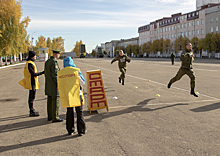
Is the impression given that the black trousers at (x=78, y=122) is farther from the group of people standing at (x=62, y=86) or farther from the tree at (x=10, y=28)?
the tree at (x=10, y=28)

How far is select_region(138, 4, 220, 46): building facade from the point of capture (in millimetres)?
80250

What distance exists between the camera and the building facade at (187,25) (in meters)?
80.2

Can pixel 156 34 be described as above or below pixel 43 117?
above

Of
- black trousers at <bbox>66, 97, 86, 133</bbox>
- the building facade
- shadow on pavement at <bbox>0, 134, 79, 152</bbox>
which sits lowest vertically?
shadow on pavement at <bbox>0, 134, 79, 152</bbox>

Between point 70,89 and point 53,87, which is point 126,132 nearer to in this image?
point 70,89

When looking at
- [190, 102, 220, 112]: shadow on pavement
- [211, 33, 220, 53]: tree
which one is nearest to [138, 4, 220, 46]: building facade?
[211, 33, 220, 53]: tree

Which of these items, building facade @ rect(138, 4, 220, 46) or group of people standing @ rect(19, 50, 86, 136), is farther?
building facade @ rect(138, 4, 220, 46)

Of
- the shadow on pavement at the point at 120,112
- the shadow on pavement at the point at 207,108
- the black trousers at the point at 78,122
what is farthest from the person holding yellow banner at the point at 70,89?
the shadow on pavement at the point at 207,108

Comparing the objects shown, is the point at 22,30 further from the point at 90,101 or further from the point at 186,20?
the point at 186,20

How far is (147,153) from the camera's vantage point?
415 cm

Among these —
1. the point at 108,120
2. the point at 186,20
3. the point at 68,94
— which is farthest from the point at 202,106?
the point at 186,20

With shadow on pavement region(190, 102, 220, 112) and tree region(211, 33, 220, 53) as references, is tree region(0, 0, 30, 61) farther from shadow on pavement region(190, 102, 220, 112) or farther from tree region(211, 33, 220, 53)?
tree region(211, 33, 220, 53)

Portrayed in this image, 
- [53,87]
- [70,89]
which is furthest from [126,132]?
[53,87]

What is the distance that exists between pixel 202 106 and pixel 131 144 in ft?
13.0
